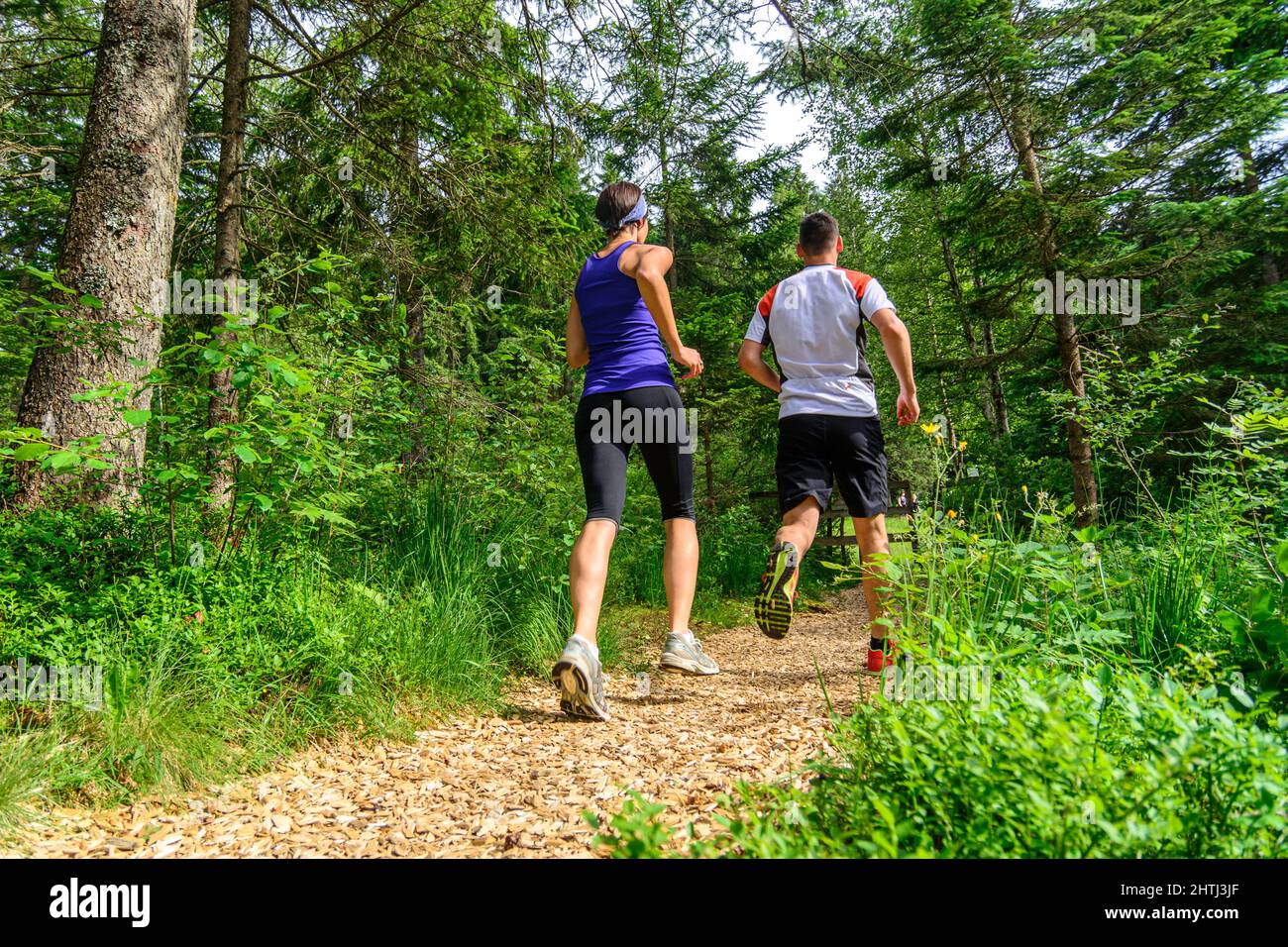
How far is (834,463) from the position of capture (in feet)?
10.8

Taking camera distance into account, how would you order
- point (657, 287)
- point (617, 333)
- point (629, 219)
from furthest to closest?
point (629, 219) → point (617, 333) → point (657, 287)

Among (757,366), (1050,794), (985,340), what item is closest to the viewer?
(1050,794)

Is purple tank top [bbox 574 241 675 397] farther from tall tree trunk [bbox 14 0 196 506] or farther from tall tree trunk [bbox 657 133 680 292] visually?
tall tree trunk [bbox 657 133 680 292]

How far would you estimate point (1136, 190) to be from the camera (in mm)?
6418

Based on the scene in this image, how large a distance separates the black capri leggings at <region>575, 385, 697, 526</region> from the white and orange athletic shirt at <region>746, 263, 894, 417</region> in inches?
25.2

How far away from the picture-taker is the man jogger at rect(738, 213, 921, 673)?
321 centimetres

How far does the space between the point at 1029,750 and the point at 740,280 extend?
10.6 metres

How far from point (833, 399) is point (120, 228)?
3637 millimetres

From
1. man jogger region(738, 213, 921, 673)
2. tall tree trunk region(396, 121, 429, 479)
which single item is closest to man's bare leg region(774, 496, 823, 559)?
man jogger region(738, 213, 921, 673)

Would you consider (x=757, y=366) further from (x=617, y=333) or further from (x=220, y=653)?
(x=220, y=653)

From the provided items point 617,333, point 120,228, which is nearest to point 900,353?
point 617,333
